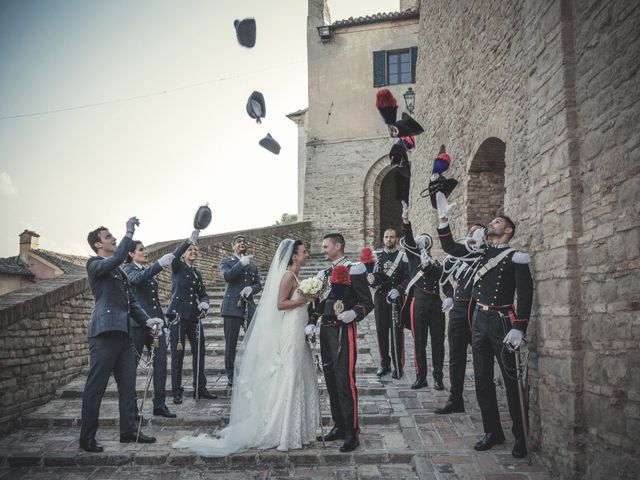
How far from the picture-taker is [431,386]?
19.9 ft

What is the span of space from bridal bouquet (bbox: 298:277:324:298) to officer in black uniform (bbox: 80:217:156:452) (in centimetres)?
180

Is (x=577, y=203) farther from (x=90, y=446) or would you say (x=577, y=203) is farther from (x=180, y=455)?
(x=90, y=446)

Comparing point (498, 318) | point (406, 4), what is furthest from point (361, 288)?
point (406, 4)

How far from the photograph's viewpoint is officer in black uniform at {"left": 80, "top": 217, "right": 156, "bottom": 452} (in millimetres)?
4551

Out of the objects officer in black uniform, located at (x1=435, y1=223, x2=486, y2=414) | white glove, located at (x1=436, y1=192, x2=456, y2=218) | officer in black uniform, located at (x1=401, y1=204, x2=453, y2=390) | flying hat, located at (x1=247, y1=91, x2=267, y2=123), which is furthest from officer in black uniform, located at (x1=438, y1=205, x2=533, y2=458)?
flying hat, located at (x1=247, y1=91, x2=267, y2=123)

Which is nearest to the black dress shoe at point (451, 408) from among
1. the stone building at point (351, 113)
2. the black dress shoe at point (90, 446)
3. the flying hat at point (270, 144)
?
the black dress shoe at point (90, 446)

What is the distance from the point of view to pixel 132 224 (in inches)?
189

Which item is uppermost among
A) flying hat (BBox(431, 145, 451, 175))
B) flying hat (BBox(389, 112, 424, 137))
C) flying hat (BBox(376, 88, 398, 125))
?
flying hat (BBox(376, 88, 398, 125))

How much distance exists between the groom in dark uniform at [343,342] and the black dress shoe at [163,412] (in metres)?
1.87

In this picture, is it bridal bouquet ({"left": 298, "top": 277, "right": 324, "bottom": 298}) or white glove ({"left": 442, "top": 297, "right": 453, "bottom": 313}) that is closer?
bridal bouquet ({"left": 298, "top": 277, "right": 324, "bottom": 298})

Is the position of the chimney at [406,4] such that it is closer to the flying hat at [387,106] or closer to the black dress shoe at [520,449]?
the flying hat at [387,106]

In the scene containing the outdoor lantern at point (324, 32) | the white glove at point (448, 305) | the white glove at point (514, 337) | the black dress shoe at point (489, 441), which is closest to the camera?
the white glove at point (514, 337)

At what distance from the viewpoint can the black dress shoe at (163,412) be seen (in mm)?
5303

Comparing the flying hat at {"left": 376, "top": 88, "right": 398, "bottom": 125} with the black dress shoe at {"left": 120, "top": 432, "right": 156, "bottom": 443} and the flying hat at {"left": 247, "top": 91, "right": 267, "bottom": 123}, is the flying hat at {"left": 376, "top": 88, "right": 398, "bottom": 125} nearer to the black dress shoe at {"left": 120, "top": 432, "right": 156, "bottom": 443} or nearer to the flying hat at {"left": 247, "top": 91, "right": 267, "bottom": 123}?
the black dress shoe at {"left": 120, "top": 432, "right": 156, "bottom": 443}
